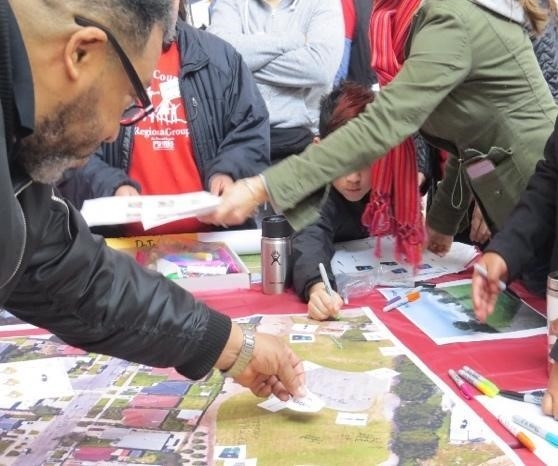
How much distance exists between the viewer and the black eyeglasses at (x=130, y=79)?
759 mm

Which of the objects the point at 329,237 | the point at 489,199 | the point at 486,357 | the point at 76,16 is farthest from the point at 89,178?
the point at 76,16

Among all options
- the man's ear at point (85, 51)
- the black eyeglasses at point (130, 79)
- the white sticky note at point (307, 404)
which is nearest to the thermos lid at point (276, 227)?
the white sticky note at point (307, 404)

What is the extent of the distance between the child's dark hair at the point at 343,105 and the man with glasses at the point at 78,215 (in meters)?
0.86

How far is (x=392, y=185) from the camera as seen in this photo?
182 cm

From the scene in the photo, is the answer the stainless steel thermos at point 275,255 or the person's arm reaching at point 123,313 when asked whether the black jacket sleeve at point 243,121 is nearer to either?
the stainless steel thermos at point 275,255

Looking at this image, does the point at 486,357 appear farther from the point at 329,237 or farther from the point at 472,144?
the point at 329,237

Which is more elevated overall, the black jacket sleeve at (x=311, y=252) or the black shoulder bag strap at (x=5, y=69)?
the black shoulder bag strap at (x=5, y=69)

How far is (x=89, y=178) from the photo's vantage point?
1.93 m

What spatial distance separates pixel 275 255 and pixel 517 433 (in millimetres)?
733

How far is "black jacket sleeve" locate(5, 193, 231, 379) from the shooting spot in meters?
1.08

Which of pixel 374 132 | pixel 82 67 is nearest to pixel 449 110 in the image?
pixel 374 132

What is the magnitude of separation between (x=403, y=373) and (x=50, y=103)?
724 mm

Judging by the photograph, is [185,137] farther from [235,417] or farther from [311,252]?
[235,417]

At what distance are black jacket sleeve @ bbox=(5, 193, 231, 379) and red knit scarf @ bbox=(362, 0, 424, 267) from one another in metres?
0.73
